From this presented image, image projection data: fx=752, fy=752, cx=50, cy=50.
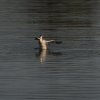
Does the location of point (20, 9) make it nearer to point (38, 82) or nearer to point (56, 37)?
point (56, 37)

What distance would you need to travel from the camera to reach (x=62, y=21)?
1009 centimetres

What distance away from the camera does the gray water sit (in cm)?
691

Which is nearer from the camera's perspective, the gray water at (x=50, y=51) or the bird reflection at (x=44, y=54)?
the gray water at (x=50, y=51)

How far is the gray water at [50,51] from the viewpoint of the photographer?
22.7ft

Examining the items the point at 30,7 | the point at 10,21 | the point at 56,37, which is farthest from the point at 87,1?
the point at 56,37

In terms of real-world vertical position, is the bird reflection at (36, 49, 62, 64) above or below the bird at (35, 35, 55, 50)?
below

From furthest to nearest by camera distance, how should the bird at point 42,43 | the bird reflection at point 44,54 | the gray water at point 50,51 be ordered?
the bird at point 42,43 → the bird reflection at point 44,54 → the gray water at point 50,51

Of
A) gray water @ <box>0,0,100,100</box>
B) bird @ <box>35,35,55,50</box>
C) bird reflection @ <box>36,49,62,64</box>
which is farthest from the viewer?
bird @ <box>35,35,55,50</box>

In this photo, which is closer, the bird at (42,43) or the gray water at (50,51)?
the gray water at (50,51)

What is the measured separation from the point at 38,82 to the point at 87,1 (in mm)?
4697

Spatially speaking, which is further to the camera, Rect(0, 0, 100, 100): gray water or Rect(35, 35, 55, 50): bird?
Rect(35, 35, 55, 50): bird

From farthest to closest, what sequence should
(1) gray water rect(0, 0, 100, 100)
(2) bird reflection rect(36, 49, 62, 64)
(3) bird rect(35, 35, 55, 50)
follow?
(3) bird rect(35, 35, 55, 50)
(2) bird reflection rect(36, 49, 62, 64)
(1) gray water rect(0, 0, 100, 100)

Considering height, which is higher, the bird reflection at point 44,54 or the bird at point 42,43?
the bird at point 42,43

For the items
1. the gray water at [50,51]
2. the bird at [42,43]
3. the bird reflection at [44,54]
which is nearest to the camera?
the gray water at [50,51]
